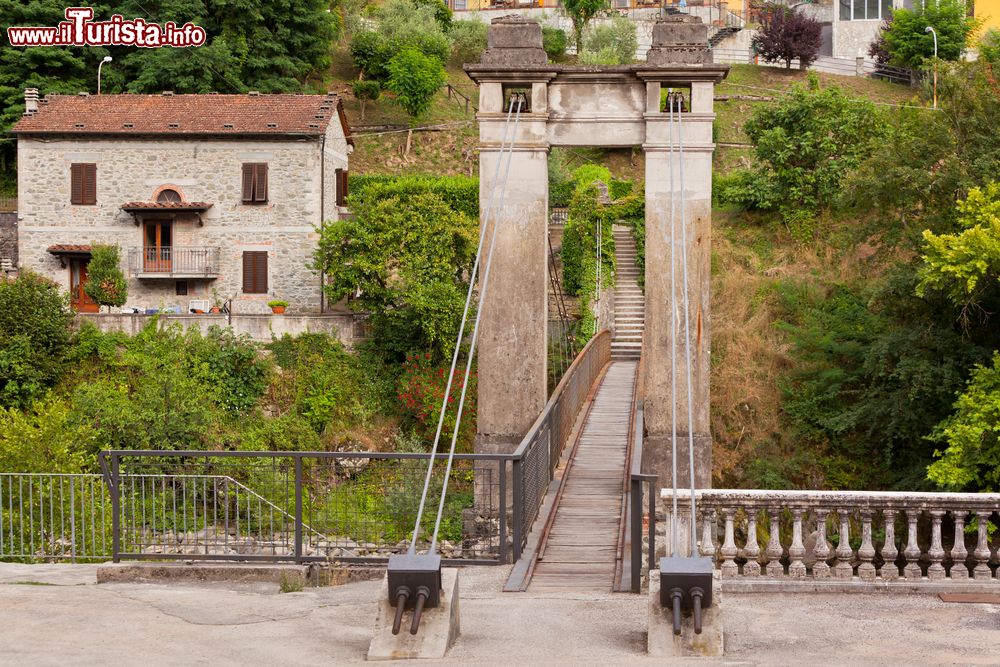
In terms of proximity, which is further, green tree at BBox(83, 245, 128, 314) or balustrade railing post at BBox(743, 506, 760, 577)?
green tree at BBox(83, 245, 128, 314)

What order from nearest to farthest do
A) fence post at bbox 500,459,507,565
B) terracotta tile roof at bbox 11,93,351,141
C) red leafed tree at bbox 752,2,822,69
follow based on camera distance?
fence post at bbox 500,459,507,565
terracotta tile roof at bbox 11,93,351,141
red leafed tree at bbox 752,2,822,69

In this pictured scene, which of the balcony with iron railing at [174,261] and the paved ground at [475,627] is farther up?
the balcony with iron railing at [174,261]

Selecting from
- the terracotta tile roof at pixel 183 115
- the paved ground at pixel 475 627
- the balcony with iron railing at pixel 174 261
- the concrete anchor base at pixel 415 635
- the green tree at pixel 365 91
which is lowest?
the paved ground at pixel 475 627

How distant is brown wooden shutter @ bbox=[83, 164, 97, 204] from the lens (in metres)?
35.8

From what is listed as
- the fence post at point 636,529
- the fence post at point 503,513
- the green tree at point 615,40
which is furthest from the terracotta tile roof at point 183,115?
the fence post at point 636,529

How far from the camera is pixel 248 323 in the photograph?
106 feet

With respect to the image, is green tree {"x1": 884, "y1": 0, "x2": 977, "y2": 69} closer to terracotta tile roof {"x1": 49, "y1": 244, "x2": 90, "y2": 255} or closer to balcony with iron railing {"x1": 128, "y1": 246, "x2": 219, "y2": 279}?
balcony with iron railing {"x1": 128, "y1": 246, "x2": 219, "y2": 279}

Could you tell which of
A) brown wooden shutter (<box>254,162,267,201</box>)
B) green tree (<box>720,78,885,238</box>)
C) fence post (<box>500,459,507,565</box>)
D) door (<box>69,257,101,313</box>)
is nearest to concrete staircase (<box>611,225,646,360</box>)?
green tree (<box>720,78,885,238</box>)

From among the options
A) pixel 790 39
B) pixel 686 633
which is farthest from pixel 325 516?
pixel 790 39

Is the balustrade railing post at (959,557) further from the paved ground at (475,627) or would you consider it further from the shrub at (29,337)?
the shrub at (29,337)

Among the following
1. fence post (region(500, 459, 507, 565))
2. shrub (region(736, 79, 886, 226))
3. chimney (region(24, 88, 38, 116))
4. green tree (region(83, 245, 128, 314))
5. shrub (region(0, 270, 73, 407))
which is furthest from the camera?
chimney (region(24, 88, 38, 116))

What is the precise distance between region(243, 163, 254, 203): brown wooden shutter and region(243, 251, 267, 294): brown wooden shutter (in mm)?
1617

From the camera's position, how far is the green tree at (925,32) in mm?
59188

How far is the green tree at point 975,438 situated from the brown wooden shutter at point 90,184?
85.4ft
